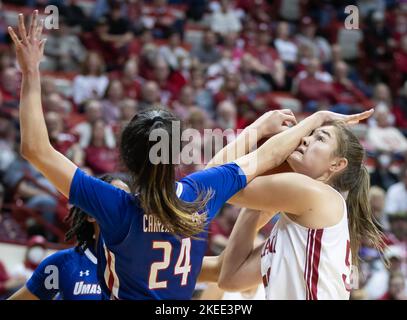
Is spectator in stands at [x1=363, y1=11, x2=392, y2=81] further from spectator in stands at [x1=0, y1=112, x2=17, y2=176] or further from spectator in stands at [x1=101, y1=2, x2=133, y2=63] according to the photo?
spectator in stands at [x1=0, y1=112, x2=17, y2=176]

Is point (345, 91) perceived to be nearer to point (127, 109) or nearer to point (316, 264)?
point (127, 109)

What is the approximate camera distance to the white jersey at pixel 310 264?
3125mm

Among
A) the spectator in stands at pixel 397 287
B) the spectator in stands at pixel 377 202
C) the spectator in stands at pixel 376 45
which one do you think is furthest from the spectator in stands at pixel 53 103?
the spectator in stands at pixel 376 45

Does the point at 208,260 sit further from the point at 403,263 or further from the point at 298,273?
the point at 403,263

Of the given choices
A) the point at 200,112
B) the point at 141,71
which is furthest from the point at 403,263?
the point at 141,71

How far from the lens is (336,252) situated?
3.17 metres

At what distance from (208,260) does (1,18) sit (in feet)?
21.7

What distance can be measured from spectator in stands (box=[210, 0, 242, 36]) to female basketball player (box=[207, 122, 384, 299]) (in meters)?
8.12

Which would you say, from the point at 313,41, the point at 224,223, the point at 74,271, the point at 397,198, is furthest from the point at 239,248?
the point at 313,41

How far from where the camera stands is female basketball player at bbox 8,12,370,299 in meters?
2.64

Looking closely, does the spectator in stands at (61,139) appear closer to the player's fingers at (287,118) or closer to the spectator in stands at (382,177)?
the spectator in stands at (382,177)

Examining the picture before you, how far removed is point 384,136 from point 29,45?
815 cm

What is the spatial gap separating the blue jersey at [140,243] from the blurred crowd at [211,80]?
3750mm


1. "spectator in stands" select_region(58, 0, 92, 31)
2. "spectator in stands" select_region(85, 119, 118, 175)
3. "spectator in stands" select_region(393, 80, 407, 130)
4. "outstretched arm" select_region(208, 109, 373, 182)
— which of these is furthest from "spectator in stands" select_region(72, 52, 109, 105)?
"outstretched arm" select_region(208, 109, 373, 182)
